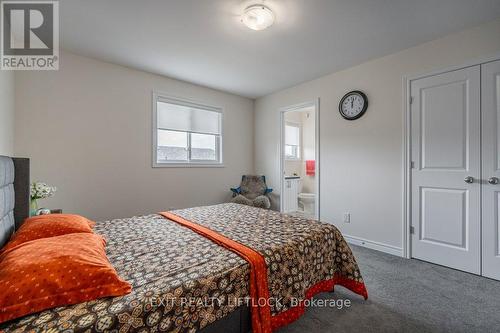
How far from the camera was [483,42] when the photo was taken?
225 centimetres

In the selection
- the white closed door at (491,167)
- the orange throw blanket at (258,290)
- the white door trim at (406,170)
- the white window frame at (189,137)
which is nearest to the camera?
the orange throw blanket at (258,290)

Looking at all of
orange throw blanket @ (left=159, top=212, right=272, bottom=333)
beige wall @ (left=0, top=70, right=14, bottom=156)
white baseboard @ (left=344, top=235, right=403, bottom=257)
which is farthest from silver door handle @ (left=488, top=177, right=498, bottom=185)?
beige wall @ (left=0, top=70, right=14, bottom=156)

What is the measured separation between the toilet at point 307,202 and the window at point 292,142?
107 centimetres

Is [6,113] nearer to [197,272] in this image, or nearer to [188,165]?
[188,165]

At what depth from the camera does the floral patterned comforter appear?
33.9 inches

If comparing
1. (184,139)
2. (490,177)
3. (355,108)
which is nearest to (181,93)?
(184,139)

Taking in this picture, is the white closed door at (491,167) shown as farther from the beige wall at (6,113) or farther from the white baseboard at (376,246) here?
the beige wall at (6,113)

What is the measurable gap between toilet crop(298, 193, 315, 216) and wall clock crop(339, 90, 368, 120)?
243cm

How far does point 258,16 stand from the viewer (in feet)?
6.52

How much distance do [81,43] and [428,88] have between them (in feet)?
13.2

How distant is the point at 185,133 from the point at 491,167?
3.99m

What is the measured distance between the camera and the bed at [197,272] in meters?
0.88

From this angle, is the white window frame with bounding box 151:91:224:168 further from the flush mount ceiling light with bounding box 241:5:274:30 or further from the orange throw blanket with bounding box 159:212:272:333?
the orange throw blanket with bounding box 159:212:272:333

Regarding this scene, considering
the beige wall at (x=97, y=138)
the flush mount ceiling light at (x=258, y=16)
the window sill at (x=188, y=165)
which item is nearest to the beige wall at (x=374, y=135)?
the flush mount ceiling light at (x=258, y=16)
